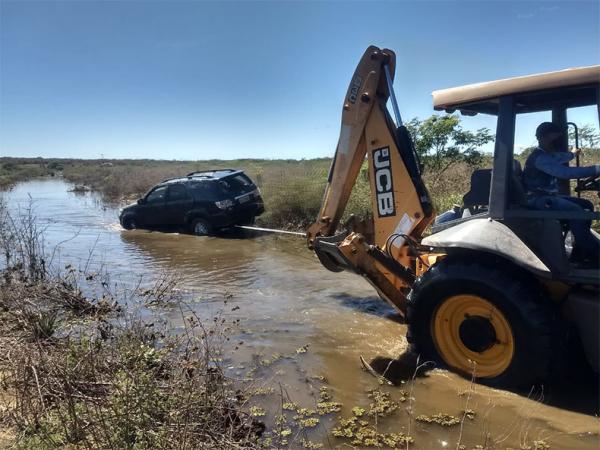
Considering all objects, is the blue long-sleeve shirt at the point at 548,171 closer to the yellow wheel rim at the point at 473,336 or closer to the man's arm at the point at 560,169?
the man's arm at the point at 560,169

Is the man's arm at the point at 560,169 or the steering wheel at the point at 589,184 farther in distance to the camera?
the steering wheel at the point at 589,184

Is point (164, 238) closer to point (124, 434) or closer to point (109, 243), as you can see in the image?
point (109, 243)

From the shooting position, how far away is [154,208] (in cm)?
1512

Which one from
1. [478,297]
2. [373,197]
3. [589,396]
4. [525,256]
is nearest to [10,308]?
[373,197]

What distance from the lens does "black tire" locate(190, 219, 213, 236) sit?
13.9 metres

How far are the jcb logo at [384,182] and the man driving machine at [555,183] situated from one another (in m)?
1.49

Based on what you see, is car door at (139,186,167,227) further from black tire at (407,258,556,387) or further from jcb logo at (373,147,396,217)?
black tire at (407,258,556,387)

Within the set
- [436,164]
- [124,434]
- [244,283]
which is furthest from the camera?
[436,164]

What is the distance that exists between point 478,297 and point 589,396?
1194 millimetres

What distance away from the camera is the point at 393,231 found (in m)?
5.50

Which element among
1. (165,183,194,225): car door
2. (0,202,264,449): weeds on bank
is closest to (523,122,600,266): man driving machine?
(0,202,264,449): weeds on bank

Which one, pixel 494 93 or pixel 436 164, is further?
pixel 436 164

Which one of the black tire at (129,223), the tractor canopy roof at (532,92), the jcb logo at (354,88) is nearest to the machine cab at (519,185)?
the tractor canopy roof at (532,92)

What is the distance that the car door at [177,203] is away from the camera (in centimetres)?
1434
